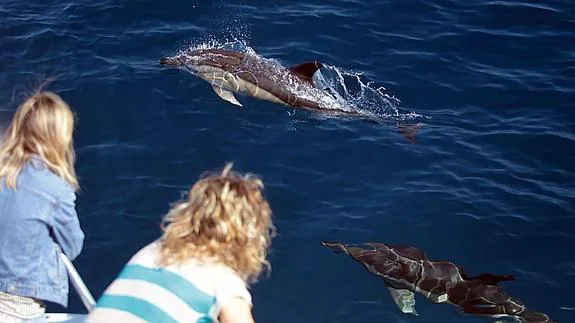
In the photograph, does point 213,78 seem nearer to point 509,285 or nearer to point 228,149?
point 228,149

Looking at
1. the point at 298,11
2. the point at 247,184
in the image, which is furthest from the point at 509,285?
the point at 298,11

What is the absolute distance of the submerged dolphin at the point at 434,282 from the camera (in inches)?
312

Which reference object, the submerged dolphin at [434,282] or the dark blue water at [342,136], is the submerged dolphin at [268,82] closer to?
the dark blue water at [342,136]

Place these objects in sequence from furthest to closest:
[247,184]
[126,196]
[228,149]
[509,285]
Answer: [228,149]
[126,196]
[509,285]
[247,184]

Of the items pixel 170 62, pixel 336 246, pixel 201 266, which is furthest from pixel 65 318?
pixel 170 62

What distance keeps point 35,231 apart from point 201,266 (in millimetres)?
1191

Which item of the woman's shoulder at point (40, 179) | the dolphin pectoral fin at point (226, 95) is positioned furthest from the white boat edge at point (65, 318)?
the dolphin pectoral fin at point (226, 95)

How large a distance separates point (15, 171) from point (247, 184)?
1.44 m

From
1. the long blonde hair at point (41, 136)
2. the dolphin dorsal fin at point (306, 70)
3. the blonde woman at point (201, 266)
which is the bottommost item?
the dolphin dorsal fin at point (306, 70)

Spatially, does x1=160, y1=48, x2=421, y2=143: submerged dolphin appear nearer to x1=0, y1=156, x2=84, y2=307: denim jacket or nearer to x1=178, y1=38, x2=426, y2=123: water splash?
x1=178, y1=38, x2=426, y2=123: water splash

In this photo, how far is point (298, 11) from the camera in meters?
13.7

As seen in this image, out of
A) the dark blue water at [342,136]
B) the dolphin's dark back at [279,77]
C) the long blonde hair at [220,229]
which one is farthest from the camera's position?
the dolphin's dark back at [279,77]

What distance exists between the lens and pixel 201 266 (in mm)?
4191

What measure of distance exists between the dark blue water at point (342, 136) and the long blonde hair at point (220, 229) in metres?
3.84
